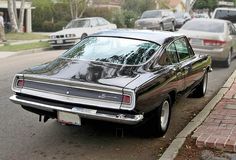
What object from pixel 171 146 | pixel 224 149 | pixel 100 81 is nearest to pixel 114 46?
pixel 100 81

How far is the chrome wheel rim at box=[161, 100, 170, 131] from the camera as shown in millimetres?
6284

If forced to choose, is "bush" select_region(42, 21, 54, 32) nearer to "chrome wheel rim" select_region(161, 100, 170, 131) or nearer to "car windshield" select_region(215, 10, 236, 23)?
"car windshield" select_region(215, 10, 236, 23)

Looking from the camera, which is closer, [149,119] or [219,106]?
[149,119]

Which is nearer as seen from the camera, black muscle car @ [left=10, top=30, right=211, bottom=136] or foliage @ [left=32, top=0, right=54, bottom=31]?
black muscle car @ [left=10, top=30, right=211, bottom=136]

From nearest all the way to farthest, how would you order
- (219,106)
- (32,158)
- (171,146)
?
1. (32,158)
2. (171,146)
3. (219,106)

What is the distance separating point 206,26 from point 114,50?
27.2 ft

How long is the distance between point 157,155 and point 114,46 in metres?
1.92

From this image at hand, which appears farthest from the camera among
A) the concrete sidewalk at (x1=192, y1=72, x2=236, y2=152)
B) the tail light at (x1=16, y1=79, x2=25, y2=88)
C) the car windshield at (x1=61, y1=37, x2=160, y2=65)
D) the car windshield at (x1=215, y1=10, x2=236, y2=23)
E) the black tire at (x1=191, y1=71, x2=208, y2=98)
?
the car windshield at (x1=215, y1=10, x2=236, y2=23)

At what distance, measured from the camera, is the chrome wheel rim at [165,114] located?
6.28 m

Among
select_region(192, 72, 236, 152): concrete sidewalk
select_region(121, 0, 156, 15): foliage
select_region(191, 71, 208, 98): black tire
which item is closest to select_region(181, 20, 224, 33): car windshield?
select_region(191, 71, 208, 98): black tire

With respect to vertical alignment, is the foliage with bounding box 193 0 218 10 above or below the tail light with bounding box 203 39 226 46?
below

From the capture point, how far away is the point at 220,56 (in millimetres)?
13625

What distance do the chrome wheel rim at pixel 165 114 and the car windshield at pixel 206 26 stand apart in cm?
806

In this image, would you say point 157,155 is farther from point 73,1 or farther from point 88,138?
point 73,1
